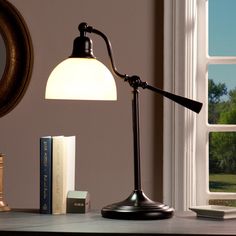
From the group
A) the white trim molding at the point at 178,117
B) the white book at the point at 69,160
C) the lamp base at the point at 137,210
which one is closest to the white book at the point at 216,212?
the lamp base at the point at 137,210

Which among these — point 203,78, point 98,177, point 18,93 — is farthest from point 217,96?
point 18,93

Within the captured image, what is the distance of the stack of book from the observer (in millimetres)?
3199

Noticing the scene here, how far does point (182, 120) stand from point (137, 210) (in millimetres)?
919

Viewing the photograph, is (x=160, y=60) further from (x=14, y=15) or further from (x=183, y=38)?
(x=14, y=15)

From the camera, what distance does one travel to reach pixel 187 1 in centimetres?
382

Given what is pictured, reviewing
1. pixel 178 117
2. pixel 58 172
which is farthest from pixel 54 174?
pixel 178 117

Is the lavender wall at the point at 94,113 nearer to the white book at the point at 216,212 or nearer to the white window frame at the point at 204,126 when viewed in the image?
the white window frame at the point at 204,126

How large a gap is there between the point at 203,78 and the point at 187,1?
39 cm

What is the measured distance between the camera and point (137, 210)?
2955mm

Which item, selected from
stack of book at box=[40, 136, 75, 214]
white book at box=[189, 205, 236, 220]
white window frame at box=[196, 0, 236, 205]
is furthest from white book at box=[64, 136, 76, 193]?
white window frame at box=[196, 0, 236, 205]

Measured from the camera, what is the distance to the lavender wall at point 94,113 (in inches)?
150

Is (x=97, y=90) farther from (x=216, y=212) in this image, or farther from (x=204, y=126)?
(x=204, y=126)

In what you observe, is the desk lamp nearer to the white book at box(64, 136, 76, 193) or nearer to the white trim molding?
the white book at box(64, 136, 76, 193)

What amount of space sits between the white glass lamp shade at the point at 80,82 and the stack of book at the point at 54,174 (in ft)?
0.82
